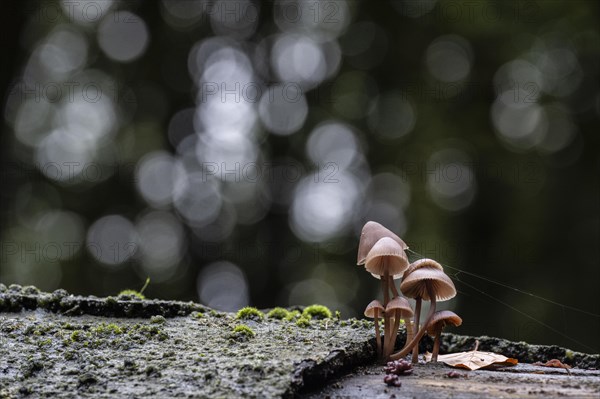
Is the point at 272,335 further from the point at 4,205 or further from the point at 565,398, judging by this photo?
the point at 4,205

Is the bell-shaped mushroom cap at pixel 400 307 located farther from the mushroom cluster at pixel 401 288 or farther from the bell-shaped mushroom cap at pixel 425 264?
the bell-shaped mushroom cap at pixel 425 264

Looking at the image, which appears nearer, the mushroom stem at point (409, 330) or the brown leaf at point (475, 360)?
the brown leaf at point (475, 360)

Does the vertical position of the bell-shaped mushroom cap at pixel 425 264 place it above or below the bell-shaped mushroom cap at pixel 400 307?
above

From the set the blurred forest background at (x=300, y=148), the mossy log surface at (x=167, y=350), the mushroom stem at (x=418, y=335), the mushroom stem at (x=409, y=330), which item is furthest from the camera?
the blurred forest background at (x=300, y=148)

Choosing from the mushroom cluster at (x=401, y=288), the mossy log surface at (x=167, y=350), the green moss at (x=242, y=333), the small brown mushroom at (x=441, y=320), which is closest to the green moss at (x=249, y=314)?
the mossy log surface at (x=167, y=350)

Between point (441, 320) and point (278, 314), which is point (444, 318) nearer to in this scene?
point (441, 320)

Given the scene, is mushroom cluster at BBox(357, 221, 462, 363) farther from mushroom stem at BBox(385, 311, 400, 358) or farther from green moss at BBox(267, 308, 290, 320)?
green moss at BBox(267, 308, 290, 320)
